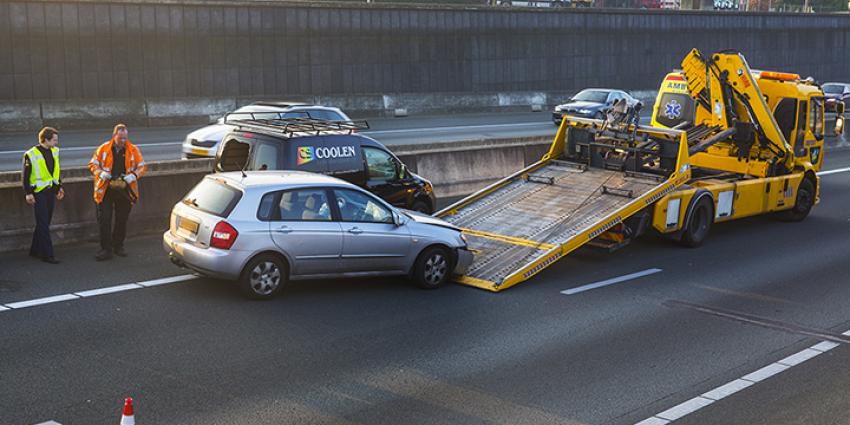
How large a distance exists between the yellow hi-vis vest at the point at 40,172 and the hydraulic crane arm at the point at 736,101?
448 inches

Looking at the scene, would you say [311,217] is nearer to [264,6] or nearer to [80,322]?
[80,322]

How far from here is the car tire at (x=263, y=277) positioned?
11.7 meters

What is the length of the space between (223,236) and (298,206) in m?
1.05

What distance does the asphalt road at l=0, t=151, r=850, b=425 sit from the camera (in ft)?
28.7

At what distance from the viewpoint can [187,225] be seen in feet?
39.4

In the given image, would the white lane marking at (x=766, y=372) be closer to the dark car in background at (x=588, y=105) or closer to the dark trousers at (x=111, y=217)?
the dark trousers at (x=111, y=217)

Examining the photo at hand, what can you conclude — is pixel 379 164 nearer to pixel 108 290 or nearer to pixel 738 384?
pixel 108 290

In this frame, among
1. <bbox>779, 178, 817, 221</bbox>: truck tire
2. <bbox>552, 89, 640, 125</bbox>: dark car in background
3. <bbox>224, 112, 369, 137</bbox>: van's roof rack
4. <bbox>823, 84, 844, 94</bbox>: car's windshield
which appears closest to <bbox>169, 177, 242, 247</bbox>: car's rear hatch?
<bbox>224, 112, 369, 137</bbox>: van's roof rack

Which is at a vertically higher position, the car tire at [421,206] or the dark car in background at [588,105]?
the dark car in background at [588,105]

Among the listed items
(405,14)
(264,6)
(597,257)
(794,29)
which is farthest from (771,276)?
(794,29)

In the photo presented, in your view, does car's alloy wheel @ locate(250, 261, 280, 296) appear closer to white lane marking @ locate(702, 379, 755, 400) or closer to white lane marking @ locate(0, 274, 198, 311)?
white lane marking @ locate(0, 274, 198, 311)

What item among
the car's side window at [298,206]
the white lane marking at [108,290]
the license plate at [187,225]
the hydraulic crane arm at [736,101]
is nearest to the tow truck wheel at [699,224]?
the hydraulic crane arm at [736,101]

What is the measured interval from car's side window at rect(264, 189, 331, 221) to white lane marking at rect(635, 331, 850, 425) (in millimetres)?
5036

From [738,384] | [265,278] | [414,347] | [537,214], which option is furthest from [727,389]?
[537,214]
